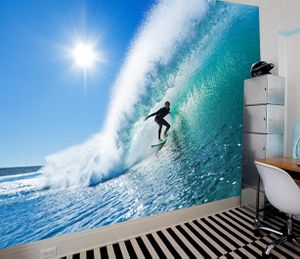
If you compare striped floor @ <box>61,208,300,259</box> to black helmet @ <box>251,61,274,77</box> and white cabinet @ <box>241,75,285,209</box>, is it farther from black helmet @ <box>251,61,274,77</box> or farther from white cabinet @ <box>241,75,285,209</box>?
black helmet @ <box>251,61,274,77</box>

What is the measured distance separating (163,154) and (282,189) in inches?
46.2

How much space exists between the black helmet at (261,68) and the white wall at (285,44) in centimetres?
38

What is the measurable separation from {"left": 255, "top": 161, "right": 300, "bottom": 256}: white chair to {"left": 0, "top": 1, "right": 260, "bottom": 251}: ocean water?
30.0 inches

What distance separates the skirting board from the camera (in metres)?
1.60

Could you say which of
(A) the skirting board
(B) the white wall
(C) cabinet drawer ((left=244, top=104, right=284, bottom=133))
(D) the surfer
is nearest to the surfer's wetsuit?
(D) the surfer

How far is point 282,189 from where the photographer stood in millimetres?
Answer: 1615

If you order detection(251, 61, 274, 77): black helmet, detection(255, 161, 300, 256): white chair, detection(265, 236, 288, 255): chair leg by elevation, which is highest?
detection(251, 61, 274, 77): black helmet

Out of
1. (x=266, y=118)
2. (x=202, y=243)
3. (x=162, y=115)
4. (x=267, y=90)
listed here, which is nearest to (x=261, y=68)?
(x=267, y=90)

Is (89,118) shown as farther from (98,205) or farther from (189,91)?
(189,91)

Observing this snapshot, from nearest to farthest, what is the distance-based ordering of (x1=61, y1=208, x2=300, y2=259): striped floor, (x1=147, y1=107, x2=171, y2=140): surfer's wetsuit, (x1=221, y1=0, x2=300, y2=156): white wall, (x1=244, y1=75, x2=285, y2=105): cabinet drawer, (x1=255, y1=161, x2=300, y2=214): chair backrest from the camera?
(x1=255, y1=161, x2=300, y2=214): chair backrest, (x1=61, y1=208, x2=300, y2=259): striped floor, (x1=147, y1=107, x2=171, y2=140): surfer's wetsuit, (x1=244, y1=75, x2=285, y2=105): cabinet drawer, (x1=221, y1=0, x2=300, y2=156): white wall

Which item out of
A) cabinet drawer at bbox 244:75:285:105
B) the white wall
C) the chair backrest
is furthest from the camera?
the white wall

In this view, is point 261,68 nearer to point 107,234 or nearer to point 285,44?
point 285,44

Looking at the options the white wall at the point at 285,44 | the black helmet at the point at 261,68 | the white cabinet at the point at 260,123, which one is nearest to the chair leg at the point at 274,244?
the white cabinet at the point at 260,123

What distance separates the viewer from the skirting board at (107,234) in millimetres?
1597
